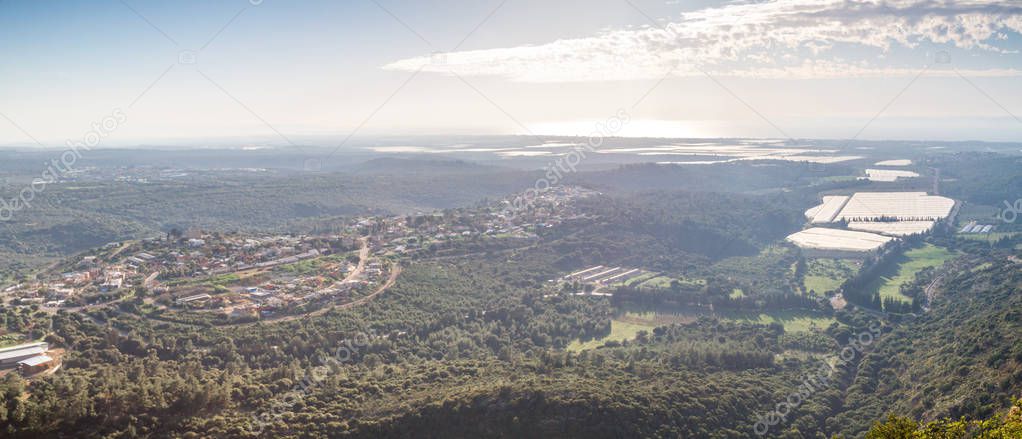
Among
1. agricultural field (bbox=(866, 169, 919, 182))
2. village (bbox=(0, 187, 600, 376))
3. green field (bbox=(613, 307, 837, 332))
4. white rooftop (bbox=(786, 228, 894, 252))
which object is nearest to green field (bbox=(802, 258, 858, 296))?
white rooftop (bbox=(786, 228, 894, 252))

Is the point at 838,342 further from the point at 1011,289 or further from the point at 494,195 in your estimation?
the point at 494,195

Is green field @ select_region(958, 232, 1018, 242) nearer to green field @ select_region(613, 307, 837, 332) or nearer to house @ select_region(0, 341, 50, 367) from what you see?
green field @ select_region(613, 307, 837, 332)

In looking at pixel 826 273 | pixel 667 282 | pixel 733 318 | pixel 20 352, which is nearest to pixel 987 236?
pixel 826 273

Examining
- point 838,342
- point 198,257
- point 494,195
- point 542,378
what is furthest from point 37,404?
point 494,195

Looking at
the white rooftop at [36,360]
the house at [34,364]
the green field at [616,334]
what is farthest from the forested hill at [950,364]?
the white rooftop at [36,360]

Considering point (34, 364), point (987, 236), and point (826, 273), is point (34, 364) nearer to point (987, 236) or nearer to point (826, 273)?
point (826, 273)
